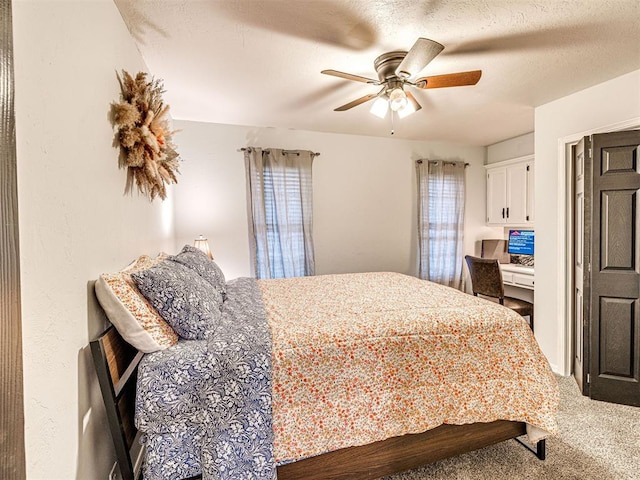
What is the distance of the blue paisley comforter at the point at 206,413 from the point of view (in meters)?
1.17

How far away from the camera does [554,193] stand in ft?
9.01

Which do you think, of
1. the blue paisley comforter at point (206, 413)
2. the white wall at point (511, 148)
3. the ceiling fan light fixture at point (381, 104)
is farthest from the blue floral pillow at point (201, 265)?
the white wall at point (511, 148)

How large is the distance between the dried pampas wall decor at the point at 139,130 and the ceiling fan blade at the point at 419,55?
1496mm

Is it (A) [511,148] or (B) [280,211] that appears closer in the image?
(B) [280,211]

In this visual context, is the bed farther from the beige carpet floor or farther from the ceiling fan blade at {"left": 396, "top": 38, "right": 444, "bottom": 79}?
the ceiling fan blade at {"left": 396, "top": 38, "right": 444, "bottom": 79}

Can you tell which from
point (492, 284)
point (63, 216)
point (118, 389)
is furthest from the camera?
point (492, 284)

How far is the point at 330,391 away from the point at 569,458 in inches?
59.1

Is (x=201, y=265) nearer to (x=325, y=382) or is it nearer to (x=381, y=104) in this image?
(x=325, y=382)

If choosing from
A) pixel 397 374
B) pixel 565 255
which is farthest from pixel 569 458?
pixel 565 255

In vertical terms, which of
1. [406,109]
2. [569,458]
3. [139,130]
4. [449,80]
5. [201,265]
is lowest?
[569,458]

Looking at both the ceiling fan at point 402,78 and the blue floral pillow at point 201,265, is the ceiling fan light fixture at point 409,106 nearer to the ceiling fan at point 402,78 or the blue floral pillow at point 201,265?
the ceiling fan at point 402,78

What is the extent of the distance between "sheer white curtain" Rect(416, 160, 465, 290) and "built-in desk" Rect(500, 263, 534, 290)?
0.69 m

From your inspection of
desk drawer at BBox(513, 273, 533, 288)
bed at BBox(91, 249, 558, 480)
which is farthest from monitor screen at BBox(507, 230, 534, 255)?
bed at BBox(91, 249, 558, 480)

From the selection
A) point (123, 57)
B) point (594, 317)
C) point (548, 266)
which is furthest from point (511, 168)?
point (123, 57)
